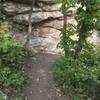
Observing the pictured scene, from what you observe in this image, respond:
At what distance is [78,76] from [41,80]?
1834 millimetres

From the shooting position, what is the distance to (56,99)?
38.0 ft

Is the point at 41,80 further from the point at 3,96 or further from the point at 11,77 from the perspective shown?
the point at 3,96

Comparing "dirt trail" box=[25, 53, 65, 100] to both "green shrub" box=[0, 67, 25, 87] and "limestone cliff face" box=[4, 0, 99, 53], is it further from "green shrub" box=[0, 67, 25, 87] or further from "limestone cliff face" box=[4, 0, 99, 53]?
"limestone cliff face" box=[4, 0, 99, 53]

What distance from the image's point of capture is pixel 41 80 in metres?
12.4

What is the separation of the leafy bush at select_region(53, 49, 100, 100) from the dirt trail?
0.46 meters

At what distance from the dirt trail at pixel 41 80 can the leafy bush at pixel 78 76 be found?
463 millimetres

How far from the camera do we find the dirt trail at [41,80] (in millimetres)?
11633

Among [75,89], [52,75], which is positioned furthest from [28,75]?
[75,89]

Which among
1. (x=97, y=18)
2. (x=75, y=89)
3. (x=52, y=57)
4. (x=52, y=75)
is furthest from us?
(x=52, y=57)

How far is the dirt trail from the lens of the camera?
458 inches

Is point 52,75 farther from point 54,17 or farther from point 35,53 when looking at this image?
point 54,17

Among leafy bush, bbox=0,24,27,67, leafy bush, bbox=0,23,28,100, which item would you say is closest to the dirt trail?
leafy bush, bbox=0,23,28,100

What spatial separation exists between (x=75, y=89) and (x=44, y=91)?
4.16ft

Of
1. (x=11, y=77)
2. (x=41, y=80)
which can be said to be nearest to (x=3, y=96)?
(x=11, y=77)
